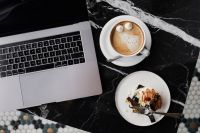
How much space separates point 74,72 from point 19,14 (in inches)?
8.8

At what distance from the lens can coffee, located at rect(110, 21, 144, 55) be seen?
0.97 m

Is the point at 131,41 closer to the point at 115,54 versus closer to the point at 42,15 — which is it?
the point at 115,54

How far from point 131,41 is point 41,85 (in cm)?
28

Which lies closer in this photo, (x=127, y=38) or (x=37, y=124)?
(x=127, y=38)

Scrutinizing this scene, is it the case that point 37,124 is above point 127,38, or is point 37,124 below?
below

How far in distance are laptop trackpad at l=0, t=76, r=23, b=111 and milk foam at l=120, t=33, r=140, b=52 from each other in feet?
1.07

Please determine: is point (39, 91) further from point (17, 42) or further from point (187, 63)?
point (187, 63)

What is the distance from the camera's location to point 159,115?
968 millimetres

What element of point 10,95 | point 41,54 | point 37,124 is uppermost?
point 41,54

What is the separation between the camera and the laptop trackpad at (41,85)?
1005mm

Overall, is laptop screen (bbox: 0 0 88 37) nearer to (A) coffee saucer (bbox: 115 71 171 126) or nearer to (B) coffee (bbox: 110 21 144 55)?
(B) coffee (bbox: 110 21 144 55)

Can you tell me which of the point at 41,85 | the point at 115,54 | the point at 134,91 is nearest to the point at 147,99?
the point at 134,91

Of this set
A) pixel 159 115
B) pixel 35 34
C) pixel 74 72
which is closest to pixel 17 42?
pixel 35 34

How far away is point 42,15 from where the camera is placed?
1005 millimetres
